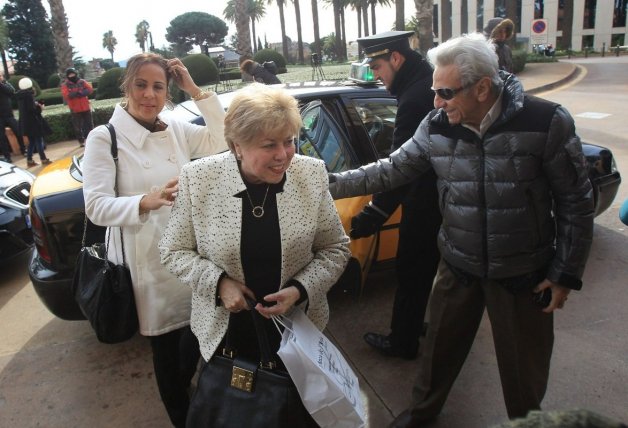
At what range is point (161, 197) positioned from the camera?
→ 1.81 metres

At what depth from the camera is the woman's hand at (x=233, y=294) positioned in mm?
1627

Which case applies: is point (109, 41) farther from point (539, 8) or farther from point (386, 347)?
point (386, 347)

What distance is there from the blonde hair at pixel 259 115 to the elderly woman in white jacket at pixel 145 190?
1.50 ft

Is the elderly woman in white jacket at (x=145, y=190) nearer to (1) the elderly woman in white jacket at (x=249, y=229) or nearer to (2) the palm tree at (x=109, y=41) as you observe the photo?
(1) the elderly woman in white jacket at (x=249, y=229)

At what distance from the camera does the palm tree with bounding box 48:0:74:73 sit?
43.0ft

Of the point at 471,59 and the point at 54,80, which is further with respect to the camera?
the point at 54,80

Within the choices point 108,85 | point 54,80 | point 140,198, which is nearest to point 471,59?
point 140,198

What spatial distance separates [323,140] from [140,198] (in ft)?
5.18

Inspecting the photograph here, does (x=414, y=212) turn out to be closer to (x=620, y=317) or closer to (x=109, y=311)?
(x=109, y=311)

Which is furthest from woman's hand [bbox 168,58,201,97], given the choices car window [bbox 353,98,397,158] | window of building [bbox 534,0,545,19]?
window of building [bbox 534,0,545,19]

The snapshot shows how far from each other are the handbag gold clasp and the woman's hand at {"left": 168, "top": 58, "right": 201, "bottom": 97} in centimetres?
124

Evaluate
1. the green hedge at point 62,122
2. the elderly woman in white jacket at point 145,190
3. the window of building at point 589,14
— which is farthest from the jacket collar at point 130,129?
the window of building at point 589,14

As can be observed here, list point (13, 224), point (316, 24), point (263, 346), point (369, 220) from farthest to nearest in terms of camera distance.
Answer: point (316, 24)
point (13, 224)
point (369, 220)
point (263, 346)

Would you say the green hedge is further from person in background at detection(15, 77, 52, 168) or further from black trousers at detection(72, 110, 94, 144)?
person in background at detection(15, 77, 52, 168)
